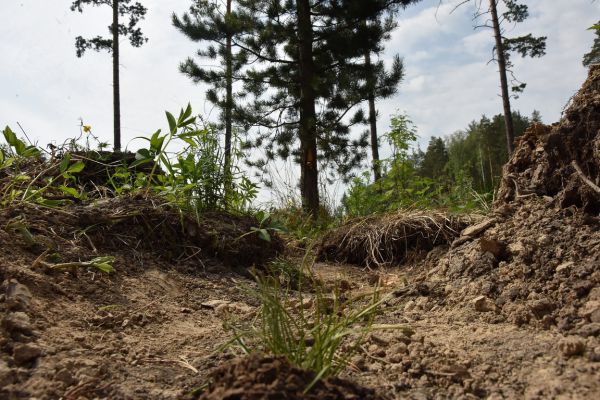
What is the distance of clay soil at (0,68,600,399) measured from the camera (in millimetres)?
1210

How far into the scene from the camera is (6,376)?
1207 mm

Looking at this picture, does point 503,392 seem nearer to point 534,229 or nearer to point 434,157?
point 534,229

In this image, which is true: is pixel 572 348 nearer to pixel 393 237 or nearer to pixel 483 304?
pixel 483 304

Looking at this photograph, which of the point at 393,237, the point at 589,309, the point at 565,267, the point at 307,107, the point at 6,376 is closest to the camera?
the point at 6,376

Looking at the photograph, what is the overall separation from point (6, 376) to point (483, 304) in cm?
152

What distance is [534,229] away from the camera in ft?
7.13

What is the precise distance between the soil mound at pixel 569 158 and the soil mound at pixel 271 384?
154 cm

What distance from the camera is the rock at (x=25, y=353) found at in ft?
4.25

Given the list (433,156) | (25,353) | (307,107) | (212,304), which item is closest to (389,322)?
(212,304)

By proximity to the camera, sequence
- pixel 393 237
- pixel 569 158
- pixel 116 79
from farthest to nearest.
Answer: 1. pixel 116 79
2. pixel 393 237
3. pixel 569 158

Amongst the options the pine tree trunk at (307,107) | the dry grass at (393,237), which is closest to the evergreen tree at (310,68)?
the pine tree trunk at (307,107)

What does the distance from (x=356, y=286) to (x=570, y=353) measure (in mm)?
1540

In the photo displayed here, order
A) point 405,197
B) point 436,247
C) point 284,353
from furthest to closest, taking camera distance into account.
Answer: point 405,197, point 436,247, point 284,353

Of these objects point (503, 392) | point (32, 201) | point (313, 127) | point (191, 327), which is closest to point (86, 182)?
point (32, 201)
